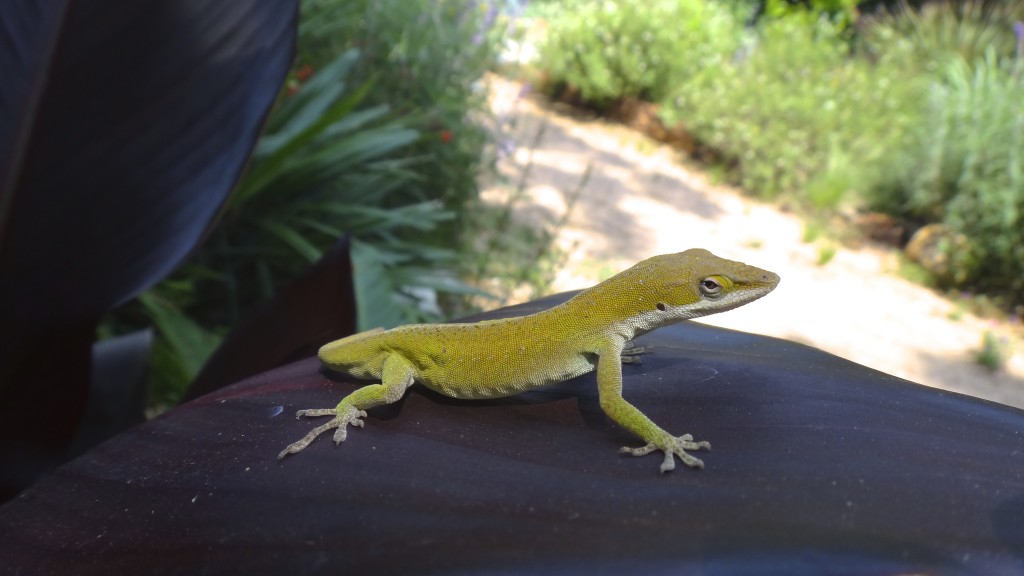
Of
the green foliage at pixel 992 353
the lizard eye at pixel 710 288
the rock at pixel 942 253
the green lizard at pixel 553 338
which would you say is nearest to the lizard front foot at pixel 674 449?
the green lizard at pixel 553 338

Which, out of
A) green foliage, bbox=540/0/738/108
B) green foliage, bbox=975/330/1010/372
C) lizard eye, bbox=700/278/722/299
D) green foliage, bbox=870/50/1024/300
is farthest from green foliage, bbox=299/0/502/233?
green foliage, bbox=540/0/738/108

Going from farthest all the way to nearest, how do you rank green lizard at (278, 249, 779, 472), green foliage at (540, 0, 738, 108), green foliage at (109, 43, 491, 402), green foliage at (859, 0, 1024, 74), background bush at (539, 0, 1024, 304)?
green foliage at (540, 0, 738, 108) → green foliage at (859, 0, 1024, 74) → background bush at (539, 0, 1024, 304) → green foliage at (109, 43, 491, 402) → green lizard at (278, 249, 779, 472)

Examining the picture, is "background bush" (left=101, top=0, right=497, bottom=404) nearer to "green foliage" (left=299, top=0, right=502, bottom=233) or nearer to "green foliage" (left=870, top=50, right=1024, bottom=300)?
"green foliage" (left=299, top=0, right=502, bottom=233)

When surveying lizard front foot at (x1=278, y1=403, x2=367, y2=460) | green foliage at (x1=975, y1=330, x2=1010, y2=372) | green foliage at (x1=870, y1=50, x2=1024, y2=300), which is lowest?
lizard front foot at (x1=278, y1=403, x2=367, y2=460)

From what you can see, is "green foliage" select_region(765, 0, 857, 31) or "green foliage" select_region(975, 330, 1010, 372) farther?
"green foliage" select_region(765, 0, 857, 31)

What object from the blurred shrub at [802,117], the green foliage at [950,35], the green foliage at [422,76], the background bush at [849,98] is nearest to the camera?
the green foliage at [422,76]

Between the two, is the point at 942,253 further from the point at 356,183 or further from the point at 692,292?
the point at 692,292

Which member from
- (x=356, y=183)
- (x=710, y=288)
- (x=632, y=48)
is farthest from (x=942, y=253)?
(x=710, y=288)

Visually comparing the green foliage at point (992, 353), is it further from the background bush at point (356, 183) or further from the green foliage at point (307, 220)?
the green foliage at point (307, 220)
